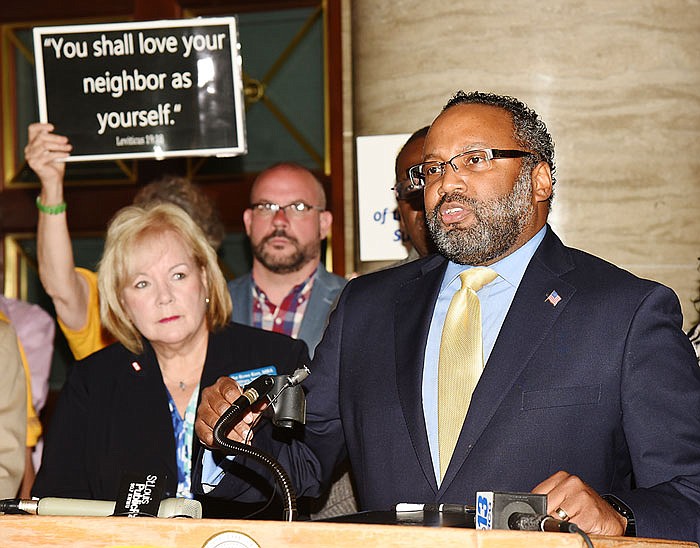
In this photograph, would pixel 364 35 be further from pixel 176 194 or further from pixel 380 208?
pixel 176 194

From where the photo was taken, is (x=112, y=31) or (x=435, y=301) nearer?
(x=435, y=301)

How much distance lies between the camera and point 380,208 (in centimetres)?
405

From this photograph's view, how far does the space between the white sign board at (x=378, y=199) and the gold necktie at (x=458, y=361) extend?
61.7 inches

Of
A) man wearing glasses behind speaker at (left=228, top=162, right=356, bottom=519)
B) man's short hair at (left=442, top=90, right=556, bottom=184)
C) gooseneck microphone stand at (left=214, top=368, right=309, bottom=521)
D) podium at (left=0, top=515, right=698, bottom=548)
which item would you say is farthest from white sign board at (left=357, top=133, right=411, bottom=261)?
podium at (left=0, top=515, right=698, bottom=548)

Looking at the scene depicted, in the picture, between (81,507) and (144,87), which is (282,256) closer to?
(144,87)

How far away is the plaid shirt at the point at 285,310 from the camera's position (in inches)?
174

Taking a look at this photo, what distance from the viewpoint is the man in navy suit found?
2203 mm

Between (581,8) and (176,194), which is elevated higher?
(581,8)

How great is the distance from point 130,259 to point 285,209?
1187 millimetres

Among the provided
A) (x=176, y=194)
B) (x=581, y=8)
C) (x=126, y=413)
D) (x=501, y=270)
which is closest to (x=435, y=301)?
(x=501, y=270)

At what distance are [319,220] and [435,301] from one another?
2122 millimetres

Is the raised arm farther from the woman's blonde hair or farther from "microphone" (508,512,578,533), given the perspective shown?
"microphone" (508,512,578,533)

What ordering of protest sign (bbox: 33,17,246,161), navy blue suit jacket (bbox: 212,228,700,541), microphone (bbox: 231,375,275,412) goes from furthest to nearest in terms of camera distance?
protest sign (bbox: 33,17,246,161) < navy blue suit jacket (bbox: 212,228,700,541) < microphone (bbox: 231,375,275,412)

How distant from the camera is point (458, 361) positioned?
239 cm
